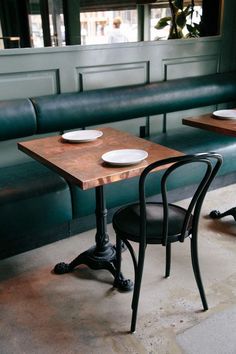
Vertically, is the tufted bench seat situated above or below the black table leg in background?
above

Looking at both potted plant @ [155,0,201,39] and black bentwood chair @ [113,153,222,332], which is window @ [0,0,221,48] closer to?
potted plant @ [155,0,201,39]

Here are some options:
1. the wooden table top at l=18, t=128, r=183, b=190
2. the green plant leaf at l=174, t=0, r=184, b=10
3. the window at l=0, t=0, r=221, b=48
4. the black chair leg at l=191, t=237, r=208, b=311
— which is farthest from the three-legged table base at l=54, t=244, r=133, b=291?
the green plant leaf at l=174, t=0, r=184, b=10

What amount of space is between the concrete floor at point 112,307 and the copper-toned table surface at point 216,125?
32cm

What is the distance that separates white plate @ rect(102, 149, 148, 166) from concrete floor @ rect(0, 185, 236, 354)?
75cm

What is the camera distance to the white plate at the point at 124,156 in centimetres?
171

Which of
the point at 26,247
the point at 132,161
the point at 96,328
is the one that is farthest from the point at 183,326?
the point at 26,247

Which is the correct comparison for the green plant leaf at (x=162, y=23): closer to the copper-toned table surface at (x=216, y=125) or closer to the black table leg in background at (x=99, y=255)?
the copper-toned table surface at (x=216, y=125)

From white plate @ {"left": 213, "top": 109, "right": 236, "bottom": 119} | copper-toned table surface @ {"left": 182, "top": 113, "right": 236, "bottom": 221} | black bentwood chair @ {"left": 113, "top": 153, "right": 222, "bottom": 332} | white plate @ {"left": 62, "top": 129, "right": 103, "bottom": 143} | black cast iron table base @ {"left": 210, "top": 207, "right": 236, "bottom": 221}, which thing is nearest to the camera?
black bentwood chair @ {"left": 113, "top": 153, "right": 222, "bottom": 332}

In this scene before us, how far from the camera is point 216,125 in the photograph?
239 cm

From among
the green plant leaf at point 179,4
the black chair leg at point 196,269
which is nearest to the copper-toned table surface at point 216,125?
the black chair leg at point 196,269

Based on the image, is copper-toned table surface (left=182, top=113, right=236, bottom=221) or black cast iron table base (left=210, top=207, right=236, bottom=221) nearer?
copper-toned table surface (left=182, top=113, right=236, bottom=221)

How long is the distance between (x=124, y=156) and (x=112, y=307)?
77 cm

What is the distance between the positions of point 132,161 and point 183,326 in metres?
0.82

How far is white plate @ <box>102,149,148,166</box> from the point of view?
1.71 meters
